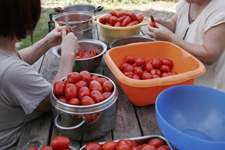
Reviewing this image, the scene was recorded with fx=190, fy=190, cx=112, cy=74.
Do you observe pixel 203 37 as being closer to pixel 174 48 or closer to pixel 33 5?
pixel 174 48

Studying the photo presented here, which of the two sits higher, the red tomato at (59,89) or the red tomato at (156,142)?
the red tomato at (59,89)

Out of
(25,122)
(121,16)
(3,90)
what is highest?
(121,16)

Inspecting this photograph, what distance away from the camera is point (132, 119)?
99 centimetres

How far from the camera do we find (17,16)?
0.85 meters

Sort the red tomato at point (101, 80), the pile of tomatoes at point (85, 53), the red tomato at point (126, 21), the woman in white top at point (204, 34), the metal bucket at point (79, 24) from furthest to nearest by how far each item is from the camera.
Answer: the red tomato at point (126, 21) → the metal bucket at point (79, 24) → the pile of tomatoes at point (85, 53) → the woman in white top at point (204, 34) → the red tomato at point (101, 80)

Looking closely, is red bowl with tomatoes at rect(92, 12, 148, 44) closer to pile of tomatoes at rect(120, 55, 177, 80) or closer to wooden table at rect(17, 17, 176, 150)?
pile of tomatoes at rect(120, 55, 177, 80)

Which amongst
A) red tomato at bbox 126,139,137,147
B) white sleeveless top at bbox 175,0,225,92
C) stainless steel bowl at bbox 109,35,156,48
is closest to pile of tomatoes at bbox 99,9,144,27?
stainless steel bowl at bbox 109,35,156,48

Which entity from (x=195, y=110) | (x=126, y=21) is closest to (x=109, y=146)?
(x=195, y=110)

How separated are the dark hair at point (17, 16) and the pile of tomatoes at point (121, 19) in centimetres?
85

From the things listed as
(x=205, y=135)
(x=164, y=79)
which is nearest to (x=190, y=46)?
(x=164, y=79)

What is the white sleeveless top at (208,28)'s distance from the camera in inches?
49.8

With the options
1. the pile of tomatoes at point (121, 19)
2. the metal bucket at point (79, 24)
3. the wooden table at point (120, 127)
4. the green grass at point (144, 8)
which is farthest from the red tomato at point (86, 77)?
the green grass at point (144, 8)

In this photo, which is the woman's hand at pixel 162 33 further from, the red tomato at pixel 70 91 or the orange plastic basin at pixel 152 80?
the red tomato at pixel 70 91

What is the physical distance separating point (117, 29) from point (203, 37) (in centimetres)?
67
